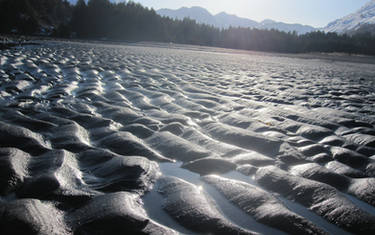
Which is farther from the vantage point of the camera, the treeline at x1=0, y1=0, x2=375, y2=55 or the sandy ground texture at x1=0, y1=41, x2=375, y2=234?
the treeline at x1=0, y1=0, x2=375, y2=55

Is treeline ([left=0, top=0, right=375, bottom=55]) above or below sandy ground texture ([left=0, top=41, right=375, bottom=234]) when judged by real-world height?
above

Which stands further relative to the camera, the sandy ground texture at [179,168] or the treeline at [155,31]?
the treeline at [155,31]

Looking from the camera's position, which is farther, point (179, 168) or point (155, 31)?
point (155, 31)

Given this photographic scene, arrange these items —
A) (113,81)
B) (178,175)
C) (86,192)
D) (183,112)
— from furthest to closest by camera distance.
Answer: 1. (113,81)
2. (183,112)
3. (178,175)
4. (86,192)

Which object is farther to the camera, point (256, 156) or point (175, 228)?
point (256, 156)

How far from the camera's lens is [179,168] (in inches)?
87.9

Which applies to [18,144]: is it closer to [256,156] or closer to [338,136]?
[256,156]

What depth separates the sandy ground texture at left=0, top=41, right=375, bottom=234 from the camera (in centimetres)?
149

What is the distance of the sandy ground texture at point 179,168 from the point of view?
1.49 metres

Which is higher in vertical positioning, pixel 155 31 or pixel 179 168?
pixel 155 31

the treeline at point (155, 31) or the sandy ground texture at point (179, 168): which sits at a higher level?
the treeline at point (155, 31)

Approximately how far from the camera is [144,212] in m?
1.57

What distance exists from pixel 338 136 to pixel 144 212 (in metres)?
2.57

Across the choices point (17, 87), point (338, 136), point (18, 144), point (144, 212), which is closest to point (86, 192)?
point (144, 212)
